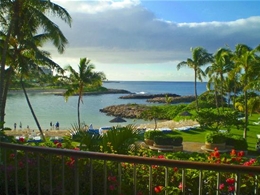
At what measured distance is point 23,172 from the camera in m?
5.11

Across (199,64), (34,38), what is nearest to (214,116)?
(34,38)

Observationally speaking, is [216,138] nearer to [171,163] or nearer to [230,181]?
[230,181]

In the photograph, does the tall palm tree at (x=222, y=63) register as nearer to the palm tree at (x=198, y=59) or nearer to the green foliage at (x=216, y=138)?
the palm tree at (x=198, y=59)

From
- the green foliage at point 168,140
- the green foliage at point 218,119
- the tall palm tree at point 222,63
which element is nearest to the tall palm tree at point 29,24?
the green foliage at point 168,140

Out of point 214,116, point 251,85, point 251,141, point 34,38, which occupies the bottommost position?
point 251,141

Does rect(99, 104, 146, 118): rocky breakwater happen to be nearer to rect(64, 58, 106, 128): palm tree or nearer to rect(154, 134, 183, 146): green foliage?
rect(64, 58, 106, 128): palm tree

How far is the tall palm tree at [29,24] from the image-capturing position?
55.9 ft

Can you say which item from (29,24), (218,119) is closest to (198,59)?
(218,119)

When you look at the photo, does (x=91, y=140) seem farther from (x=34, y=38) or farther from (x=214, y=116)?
(x=34, y=38)

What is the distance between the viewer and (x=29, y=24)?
20.5 metres

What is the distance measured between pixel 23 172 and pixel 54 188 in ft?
2.02

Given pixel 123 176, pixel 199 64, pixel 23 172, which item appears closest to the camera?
pixel 123 176

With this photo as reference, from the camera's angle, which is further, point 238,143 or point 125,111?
point 125,111

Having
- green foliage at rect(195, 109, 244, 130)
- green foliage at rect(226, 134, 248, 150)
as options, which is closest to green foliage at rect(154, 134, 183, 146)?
green foliage at rect(226, 134, 248, 150)
